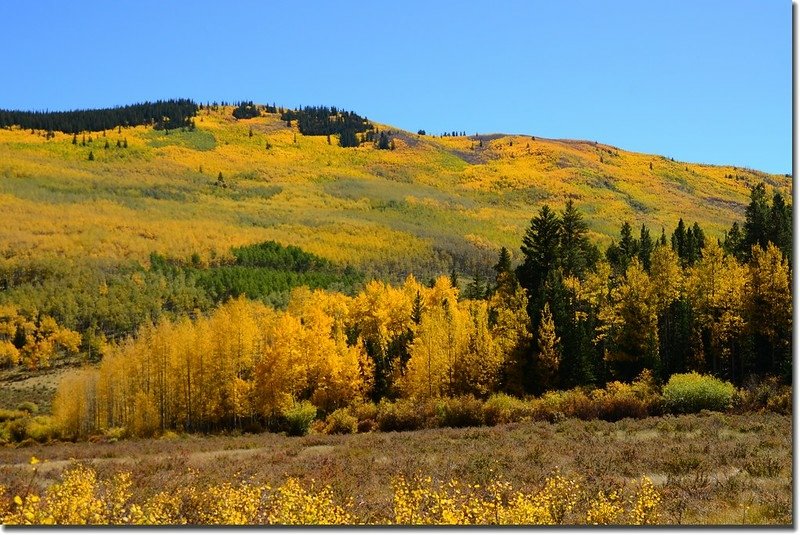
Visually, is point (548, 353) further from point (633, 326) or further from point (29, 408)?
Answer: point (29, 408)

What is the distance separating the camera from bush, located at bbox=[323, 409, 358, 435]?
4653 centimetres

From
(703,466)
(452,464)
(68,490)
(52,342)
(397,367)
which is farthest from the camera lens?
(52,342)

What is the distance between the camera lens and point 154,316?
12925 cm

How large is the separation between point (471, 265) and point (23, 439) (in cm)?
12978

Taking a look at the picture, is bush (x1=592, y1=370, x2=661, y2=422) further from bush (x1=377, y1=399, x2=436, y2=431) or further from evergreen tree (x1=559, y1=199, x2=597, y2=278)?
evergreen tree (x1=559, y1=199, x2=597, y2=278)

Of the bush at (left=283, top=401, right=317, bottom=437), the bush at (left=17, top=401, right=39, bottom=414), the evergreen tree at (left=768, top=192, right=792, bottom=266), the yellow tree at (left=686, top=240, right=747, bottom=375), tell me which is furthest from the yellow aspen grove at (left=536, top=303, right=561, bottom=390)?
the bush at (left=17, top=401, right=39, bottom=414)

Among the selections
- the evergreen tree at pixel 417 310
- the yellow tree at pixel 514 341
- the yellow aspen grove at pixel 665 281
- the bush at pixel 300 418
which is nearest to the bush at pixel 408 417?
the bush at pixel 300 418

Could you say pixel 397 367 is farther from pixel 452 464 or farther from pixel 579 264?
pixel 452 464

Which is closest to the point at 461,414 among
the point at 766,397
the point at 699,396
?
the point at 699,396

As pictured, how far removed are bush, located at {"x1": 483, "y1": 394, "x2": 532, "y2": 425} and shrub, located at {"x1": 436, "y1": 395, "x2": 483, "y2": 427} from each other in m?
0.47

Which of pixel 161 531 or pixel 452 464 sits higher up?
pixel 161 531

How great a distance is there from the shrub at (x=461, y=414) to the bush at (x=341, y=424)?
7.04 m

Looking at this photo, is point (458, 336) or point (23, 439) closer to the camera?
point (458, 336)

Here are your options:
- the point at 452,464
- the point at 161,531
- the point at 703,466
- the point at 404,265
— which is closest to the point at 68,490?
the point at 161,531
